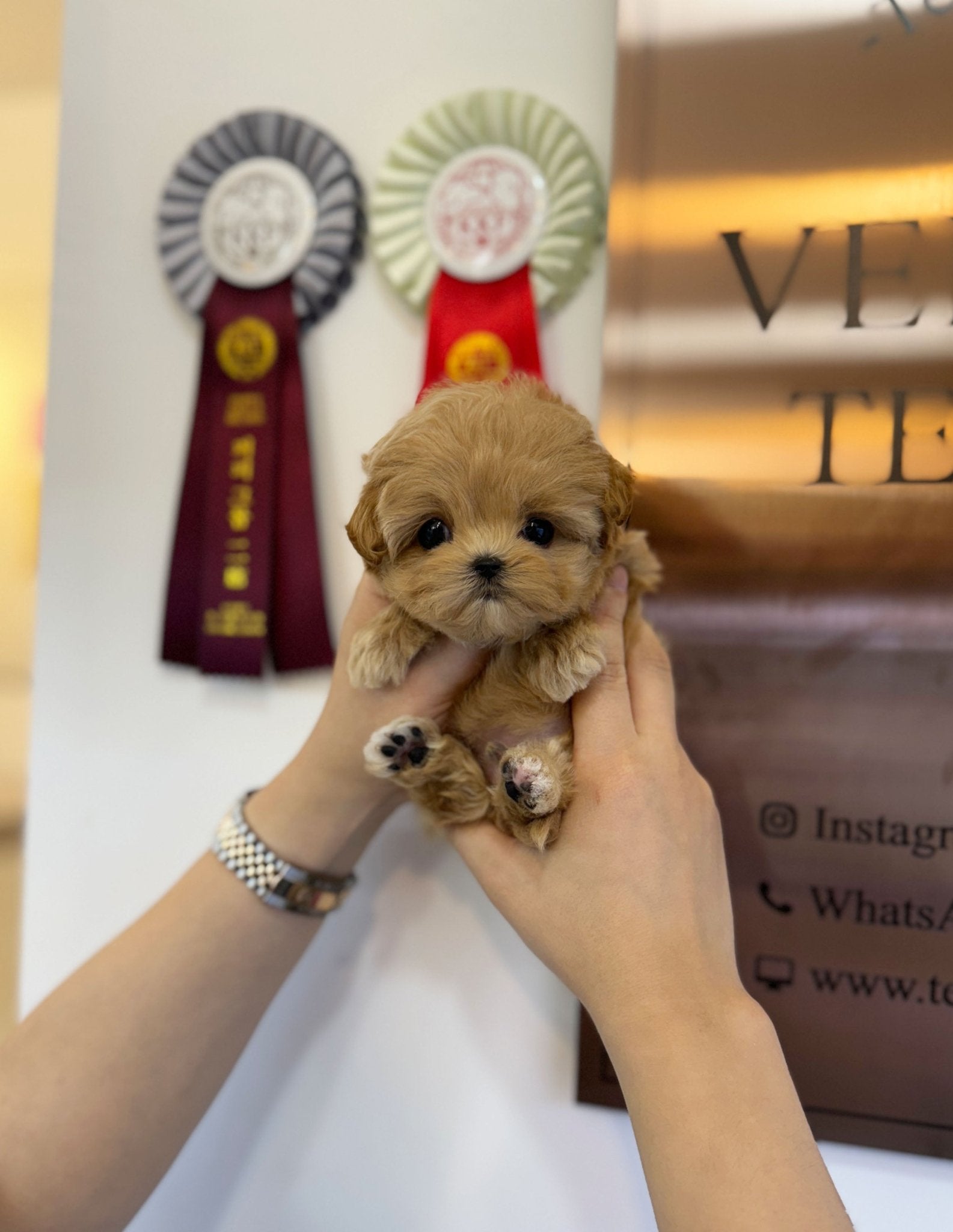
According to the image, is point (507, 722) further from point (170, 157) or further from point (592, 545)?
point (170, 157)

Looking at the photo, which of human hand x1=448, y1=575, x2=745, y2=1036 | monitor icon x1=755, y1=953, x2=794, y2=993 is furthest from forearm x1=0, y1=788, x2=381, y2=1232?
monitor icon x1=755, y1=953, x2=794, y2=993

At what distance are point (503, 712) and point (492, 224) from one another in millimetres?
691

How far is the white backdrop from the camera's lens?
3.79 feet

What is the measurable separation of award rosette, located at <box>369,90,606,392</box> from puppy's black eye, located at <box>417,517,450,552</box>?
43 cm

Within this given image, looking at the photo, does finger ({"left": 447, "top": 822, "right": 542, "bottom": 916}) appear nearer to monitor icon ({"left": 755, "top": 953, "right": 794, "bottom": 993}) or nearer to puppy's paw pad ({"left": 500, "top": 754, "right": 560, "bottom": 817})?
puppy's paw pad ({"left": 500, "top": 754, "right": 560, "bottom": 817})

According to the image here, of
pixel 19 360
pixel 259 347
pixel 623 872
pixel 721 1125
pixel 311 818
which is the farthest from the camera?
pixel 19 360

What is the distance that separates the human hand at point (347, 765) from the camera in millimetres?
859

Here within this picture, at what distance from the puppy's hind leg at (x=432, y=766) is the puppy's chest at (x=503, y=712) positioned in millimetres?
15

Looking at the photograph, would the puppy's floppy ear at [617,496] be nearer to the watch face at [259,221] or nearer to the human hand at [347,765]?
the human hand at [347,765]

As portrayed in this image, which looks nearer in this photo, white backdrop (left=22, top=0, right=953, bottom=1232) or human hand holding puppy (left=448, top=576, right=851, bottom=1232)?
human hand holding puppy (left=448, top=576, right=851, bottom=1232)

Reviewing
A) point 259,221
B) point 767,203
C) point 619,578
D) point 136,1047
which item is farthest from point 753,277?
point 136,1047

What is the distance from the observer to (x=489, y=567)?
69 centimetres

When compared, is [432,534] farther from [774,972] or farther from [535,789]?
[774,972]

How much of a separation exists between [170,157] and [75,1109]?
131 cm
